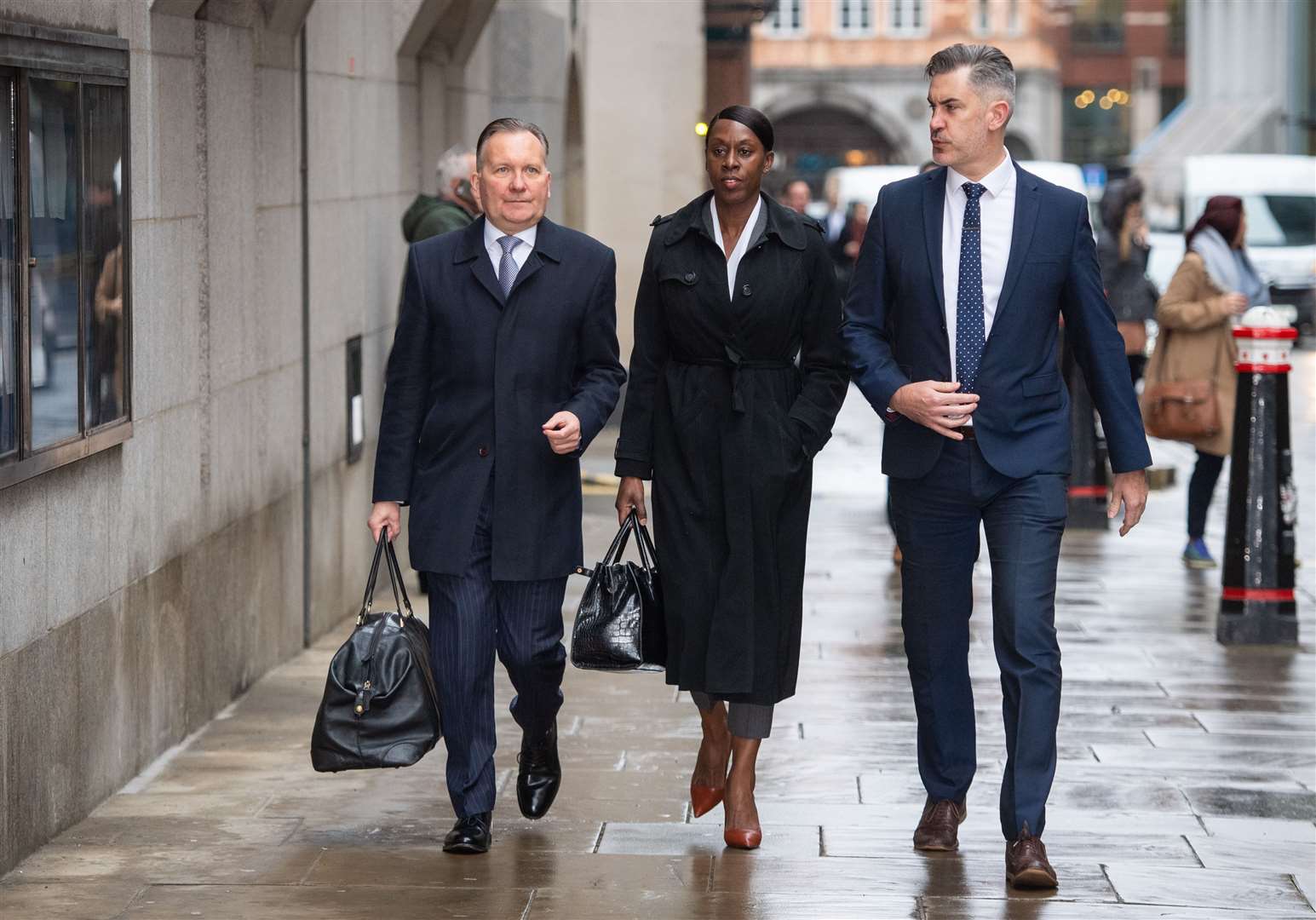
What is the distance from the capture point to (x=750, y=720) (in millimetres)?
5992

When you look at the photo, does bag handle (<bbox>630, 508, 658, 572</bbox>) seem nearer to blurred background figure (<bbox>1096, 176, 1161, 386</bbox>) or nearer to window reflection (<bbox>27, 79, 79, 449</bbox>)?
window reflection (<bbox>27, 79, 79, 449</bbox>)

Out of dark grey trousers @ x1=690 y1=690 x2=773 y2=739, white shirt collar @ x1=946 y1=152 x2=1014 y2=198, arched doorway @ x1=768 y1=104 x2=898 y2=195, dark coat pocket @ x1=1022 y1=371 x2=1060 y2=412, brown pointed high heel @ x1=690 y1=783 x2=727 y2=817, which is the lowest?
brown pointed high heel @ x1=690 y1=783 x2=727 y2=817

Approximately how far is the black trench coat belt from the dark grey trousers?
776mm

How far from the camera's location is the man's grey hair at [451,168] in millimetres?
9836

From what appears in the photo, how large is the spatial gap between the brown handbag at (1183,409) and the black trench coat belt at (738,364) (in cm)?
523

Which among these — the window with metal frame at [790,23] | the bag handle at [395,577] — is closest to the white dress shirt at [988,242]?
the bag handle at [395,577]

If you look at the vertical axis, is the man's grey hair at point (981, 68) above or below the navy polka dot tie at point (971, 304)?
above

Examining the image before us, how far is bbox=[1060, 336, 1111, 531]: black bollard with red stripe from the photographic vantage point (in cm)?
1280

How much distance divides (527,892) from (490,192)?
1.79 meters

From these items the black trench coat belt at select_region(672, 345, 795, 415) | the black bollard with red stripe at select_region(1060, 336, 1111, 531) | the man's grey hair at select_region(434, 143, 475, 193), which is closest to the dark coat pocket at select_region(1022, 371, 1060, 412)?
the black trench coat belt at select_region(672, 345, 795, 415)

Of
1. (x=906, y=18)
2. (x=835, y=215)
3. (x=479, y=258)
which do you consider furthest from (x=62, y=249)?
(x=906, y=18)

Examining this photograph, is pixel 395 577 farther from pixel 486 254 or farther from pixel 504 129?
pixel 504 129

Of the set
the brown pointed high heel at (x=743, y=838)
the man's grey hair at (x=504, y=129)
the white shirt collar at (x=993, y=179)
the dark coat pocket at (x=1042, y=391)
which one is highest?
the man's grey hair at (x=504, y=129)

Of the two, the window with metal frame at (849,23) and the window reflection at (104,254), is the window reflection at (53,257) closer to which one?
the window reflection at (104,254)
